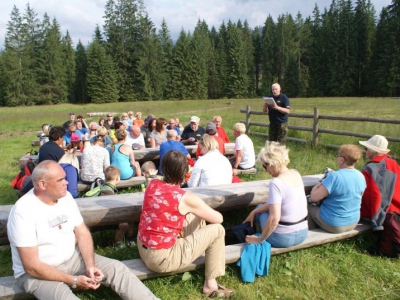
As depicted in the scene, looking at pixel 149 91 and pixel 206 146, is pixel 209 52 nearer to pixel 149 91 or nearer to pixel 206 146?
pixel 149 91

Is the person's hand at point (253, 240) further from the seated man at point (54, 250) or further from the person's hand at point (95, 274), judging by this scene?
the person's hand at point (95, 274)

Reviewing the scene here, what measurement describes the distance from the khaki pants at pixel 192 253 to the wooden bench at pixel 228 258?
96 millimetres

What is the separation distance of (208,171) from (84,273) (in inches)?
84.0

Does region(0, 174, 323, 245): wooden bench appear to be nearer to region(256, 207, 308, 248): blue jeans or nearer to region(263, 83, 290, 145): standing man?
region(256, 207, 308, 248): blue jeans

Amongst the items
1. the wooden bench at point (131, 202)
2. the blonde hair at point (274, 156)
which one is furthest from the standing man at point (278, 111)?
the blonde hair at point (274, 156)

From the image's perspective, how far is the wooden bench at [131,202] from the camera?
3074 millimetres

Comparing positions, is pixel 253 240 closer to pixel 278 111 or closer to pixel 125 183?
pixel 125 183

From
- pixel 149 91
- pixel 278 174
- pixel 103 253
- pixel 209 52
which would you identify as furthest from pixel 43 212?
pixel 209 52

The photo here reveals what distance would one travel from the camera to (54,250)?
2516 millimetres

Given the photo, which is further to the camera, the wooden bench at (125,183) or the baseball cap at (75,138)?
the baseball cap at (75,138)

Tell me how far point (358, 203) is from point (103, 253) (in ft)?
9.24

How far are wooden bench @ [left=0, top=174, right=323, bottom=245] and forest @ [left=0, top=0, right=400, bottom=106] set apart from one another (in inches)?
1812

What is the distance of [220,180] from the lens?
4.46m

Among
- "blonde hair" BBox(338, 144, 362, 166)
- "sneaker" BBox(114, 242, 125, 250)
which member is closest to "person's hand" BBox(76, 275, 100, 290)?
"sneaker" BBox(114, 242, 125, 250)
